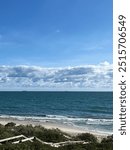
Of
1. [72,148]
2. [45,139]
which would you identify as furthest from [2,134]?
[72,148]

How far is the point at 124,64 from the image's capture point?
411 centimetres

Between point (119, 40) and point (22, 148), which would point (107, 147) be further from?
point (119, 40)

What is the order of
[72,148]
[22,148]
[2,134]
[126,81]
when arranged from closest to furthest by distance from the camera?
[126,81] < [22,148] < [72,148] < [2,134]

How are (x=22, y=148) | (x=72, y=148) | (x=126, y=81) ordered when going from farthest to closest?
(x=72, y=148), (x=22, y=148), (x=126, y=81)

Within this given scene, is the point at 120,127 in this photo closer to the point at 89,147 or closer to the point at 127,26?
the point at 127,26

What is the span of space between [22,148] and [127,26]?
6.62 meters

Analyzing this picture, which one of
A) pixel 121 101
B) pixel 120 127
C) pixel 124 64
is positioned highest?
pixel 124 64

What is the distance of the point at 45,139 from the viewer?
16.1 metres

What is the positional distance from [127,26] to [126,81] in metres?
0.67

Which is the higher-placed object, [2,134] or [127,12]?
[127,12]

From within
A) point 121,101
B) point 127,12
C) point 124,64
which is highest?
point 127,12

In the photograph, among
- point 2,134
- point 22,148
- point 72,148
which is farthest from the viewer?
point 2,134

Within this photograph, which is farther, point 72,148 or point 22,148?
point 72,148

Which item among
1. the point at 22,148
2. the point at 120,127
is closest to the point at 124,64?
the point at 120,127
